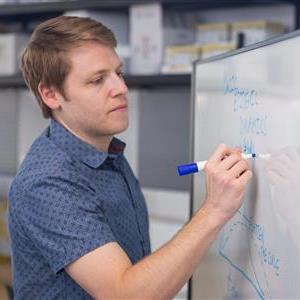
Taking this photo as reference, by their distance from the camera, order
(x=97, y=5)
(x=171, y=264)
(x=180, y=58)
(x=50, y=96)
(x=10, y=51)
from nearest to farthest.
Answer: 1. (x=171, y=264)
2. (x=50, y=96)
3. (x=180, y=58)
4. (x=97, y=5)
5. (x=10, y=51)

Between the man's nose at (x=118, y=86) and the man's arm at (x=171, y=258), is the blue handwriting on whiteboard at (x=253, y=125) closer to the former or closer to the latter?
the man's arm at (x=171, y=258)

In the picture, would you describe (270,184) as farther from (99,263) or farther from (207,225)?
(99,263)

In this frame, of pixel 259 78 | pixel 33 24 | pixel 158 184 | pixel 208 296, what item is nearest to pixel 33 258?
pixel 208 296

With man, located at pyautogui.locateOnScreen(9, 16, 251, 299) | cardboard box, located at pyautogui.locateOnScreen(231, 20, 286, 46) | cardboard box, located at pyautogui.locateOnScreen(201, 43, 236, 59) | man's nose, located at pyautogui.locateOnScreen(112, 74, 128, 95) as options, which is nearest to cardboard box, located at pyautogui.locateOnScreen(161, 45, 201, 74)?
cardboard box, located at pyautogui.locateOnScreen(201, 43, 236, 59)

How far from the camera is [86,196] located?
119 cm

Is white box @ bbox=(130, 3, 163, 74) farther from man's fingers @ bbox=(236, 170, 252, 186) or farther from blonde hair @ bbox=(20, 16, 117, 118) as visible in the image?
man's fingers @ bbox=(236, 170, 252, 186)

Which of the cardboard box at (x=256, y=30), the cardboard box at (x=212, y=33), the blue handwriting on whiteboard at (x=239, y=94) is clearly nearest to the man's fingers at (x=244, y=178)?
the blue handwriting on whiteboard at (x=239, y=94)

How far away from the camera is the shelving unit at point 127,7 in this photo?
2350 millimetres

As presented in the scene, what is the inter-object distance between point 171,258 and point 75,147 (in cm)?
35

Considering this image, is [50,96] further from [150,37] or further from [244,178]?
[150,37]

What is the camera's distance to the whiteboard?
3.53 ft

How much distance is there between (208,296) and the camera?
151 cm

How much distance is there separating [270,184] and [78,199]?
14.2 inches

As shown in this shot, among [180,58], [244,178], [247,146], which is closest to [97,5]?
[180,58]
